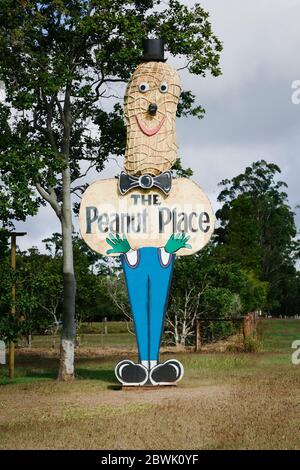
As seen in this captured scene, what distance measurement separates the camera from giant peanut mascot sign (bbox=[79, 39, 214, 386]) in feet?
44.3

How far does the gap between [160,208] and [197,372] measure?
4124 mm

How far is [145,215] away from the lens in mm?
13711

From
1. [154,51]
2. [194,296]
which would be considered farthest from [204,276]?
[154,51]

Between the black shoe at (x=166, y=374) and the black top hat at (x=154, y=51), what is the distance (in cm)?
550

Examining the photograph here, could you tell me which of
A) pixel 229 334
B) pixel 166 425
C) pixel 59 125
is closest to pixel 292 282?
pixel 229 334

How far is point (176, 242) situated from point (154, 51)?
11.6ft

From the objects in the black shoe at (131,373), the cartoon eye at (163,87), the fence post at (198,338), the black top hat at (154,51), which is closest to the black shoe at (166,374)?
the black shoe at (131,373)

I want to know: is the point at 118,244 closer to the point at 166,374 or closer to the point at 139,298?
the point at 139,298

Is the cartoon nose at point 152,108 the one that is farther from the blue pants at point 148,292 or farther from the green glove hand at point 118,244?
the blue pants at point 148,292

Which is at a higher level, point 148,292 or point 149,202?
point 149,202

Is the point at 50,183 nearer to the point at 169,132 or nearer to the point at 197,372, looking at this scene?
the point at 169,132

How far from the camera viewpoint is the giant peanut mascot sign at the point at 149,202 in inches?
531

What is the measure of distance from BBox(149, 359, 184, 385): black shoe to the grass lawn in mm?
142

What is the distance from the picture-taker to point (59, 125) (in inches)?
707
